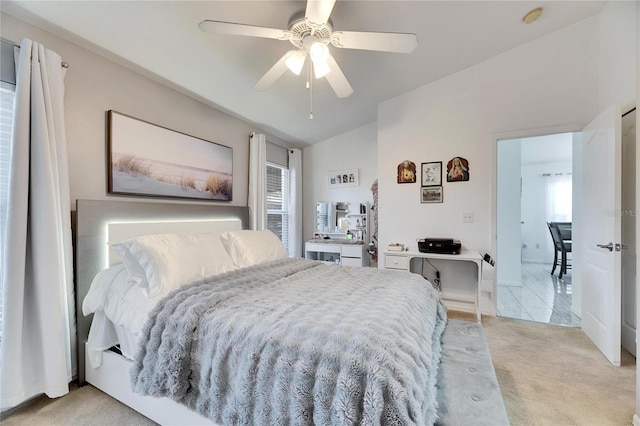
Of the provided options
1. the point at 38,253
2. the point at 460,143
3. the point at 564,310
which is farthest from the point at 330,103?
the point at 564,310

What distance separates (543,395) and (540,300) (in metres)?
2.45

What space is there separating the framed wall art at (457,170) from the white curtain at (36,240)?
143 inches

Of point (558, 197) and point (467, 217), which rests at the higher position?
point (558, 197)

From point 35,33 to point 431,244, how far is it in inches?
146

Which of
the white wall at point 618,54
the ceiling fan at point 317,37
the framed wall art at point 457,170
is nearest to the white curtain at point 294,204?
the framed wall art at point 457,170

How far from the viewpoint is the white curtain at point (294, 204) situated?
4609 millimetres

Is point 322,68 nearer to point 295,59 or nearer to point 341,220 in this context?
point 295,59

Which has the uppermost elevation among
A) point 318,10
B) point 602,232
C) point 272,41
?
point 272,41

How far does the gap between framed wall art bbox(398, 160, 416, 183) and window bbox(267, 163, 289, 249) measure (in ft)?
6.20

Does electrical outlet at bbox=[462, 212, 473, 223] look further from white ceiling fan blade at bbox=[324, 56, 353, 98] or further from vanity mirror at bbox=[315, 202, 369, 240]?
white ceiling fan blade at bbox=[324, 56, 353, 98]

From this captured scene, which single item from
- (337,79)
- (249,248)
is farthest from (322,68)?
(249,248)

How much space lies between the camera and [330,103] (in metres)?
3.43

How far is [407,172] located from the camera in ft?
11.9

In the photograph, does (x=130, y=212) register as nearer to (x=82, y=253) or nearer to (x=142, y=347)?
(x=82, y=253)
